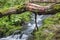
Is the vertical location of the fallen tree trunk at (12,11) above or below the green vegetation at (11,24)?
above

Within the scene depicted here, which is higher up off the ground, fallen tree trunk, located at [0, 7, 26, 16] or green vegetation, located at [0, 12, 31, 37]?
fallen tree trunk, located at [0, 7, 26, 16]

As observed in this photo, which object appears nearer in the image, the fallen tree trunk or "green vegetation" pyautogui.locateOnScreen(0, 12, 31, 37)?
the fallen tree trunk

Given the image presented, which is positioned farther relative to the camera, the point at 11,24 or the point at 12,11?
the point at 11,24

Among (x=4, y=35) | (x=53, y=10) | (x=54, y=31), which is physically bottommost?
(x=4, y=35)

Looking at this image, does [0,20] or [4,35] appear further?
[0,20]

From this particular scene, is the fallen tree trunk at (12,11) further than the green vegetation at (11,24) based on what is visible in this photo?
No

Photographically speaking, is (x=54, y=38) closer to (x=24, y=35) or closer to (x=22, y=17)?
(x=24, y=35)

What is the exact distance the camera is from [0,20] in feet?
29.4

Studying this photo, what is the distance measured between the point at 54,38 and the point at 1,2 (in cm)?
546

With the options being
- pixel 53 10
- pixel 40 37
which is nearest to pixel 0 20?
pixel 40 37

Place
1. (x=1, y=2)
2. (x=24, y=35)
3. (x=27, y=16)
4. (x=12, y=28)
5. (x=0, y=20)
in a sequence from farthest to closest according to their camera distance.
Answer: (x=1, y=2), (x=27, y=16), (x=0, y=20), (x=12, y=28), (x=24, y=35)

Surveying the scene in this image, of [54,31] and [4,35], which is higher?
[54,31]

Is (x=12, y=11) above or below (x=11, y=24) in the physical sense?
above

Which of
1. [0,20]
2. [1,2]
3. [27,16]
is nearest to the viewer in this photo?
[0,20]
